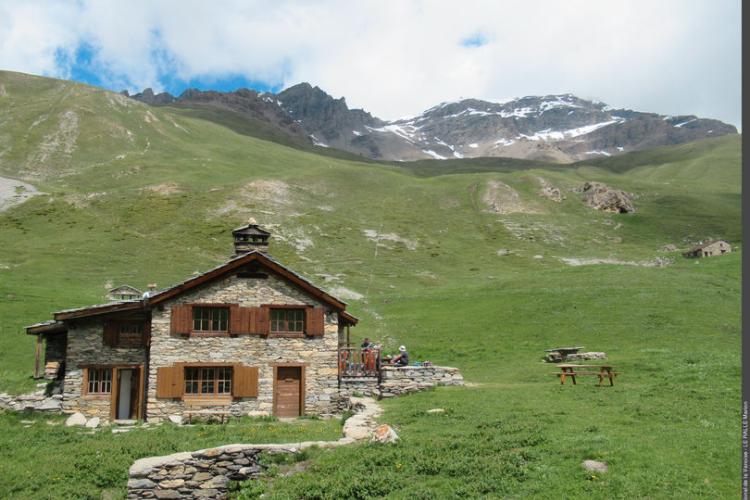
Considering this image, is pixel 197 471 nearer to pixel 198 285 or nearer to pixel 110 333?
pixel 198 285

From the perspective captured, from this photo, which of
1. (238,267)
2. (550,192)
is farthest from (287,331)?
(550,192)

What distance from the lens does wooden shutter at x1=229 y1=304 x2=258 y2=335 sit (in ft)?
97.6

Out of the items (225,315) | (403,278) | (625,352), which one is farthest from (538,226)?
(225,315)

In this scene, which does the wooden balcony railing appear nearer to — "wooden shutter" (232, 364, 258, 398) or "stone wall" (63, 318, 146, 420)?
"wooden shutter" (232, 364, 258, 398)

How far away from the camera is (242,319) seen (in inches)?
1175

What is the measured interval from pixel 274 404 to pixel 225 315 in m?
5.00

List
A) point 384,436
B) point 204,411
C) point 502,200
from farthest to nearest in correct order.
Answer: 1. point 502,200
2. point 204,411
3. point 384,436

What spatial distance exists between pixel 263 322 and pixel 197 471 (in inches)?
523

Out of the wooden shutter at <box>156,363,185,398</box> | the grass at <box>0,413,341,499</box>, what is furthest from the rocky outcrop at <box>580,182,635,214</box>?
the wooden shutter at <box>156,363,185,398</box>

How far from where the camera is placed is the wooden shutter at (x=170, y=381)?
28656 mm

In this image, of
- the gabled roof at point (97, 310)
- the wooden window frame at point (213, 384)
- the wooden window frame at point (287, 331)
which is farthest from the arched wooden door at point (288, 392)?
the gabled roof at point (97, 310)

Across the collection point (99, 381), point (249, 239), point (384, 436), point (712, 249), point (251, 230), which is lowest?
point (99, 381)

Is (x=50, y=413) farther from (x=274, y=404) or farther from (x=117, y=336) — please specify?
(x=274, y=404)

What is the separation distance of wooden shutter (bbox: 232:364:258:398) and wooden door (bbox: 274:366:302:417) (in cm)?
108
